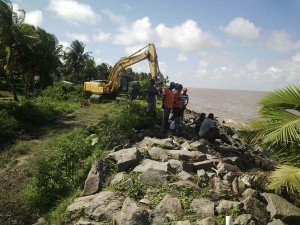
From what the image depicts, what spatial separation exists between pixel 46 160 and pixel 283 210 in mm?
5680

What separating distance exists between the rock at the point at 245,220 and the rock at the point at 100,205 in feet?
6.67

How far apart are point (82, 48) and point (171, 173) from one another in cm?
5081

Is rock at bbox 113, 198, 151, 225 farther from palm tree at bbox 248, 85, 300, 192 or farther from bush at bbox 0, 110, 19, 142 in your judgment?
bush at bbox 0, 110, 19, 142

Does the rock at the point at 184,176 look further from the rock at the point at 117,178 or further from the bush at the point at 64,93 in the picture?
the bush at the point at 64,93

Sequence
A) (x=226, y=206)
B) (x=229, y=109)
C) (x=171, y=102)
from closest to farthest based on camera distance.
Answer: (x=226, y=206)
(x=171, y=102)
(x=229, y=109)

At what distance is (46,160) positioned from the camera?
8.66 m

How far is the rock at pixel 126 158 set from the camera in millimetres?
7707

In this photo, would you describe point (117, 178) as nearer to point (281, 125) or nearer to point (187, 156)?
point (187, 156)

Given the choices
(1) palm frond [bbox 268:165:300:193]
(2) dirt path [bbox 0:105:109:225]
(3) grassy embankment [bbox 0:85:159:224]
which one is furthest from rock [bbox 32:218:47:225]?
(1) palm frond [bbox 268:165:300:193]

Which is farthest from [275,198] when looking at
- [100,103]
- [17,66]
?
[17,66]

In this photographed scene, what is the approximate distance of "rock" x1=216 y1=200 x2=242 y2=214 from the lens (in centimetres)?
562

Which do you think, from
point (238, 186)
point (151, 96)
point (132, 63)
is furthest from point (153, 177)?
point (132, 63)

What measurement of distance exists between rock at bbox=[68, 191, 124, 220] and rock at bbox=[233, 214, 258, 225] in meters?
2.03

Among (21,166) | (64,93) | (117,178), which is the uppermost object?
(64,93)
